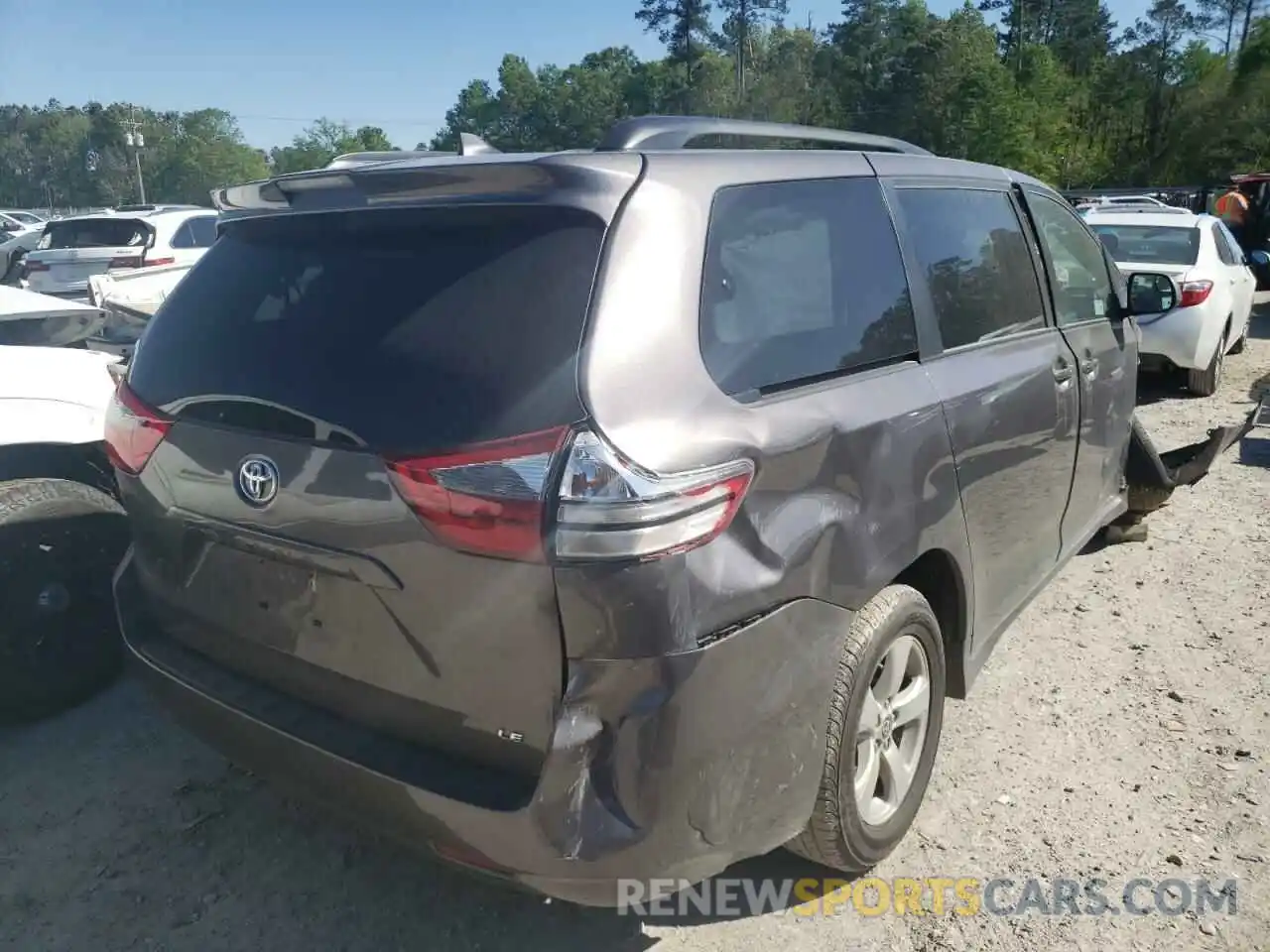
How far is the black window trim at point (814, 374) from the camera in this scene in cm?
209

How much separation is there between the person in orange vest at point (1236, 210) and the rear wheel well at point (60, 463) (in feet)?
61.0

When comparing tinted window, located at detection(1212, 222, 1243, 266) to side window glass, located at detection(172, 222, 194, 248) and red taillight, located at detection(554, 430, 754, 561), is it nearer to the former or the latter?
red taillight, located at detection(554, 430, 754, 561)

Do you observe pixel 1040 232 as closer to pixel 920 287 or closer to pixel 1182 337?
pixel 920 287

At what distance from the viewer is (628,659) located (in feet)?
6.02

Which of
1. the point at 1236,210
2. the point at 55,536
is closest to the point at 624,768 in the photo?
the point at 55,536

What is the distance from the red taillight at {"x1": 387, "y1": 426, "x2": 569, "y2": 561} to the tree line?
41.8m

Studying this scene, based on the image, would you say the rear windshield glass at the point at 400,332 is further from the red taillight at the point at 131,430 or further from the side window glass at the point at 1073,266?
the side window glass at the point at 1073,266

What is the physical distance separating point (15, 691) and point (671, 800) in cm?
259

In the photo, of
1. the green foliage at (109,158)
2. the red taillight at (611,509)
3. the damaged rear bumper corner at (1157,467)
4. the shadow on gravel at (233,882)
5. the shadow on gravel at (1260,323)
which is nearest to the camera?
the red taillight at (611,509)

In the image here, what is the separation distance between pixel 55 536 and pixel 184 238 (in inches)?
443

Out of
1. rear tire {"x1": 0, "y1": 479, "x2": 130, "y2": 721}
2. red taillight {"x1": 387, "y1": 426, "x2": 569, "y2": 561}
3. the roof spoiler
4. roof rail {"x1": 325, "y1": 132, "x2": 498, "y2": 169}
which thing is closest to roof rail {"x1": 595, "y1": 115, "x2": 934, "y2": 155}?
the roof spoiler

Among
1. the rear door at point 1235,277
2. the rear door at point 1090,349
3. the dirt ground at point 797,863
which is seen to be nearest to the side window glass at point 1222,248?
the rear door at point 1235,277

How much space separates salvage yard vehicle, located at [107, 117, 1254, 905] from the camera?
1.86 meters

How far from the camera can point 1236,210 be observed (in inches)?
681
